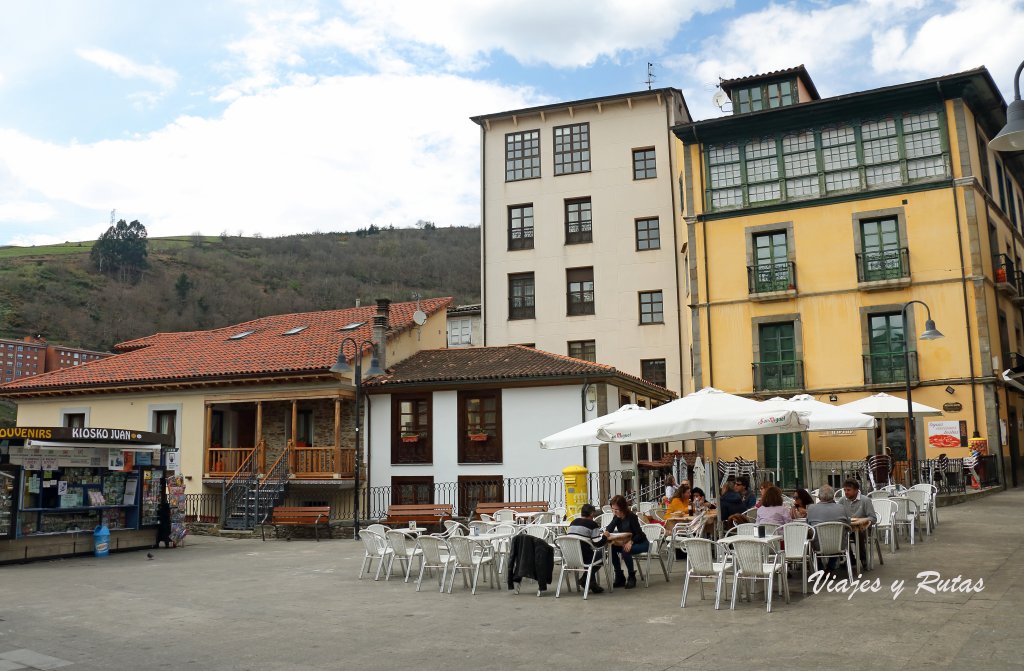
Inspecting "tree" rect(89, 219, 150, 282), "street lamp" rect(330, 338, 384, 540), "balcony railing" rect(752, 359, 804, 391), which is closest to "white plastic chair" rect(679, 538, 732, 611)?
"street lamp" rect(330, 338, 384, 540)

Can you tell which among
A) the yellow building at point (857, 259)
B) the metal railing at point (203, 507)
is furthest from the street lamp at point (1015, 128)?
the metal railing at point (203, 507)

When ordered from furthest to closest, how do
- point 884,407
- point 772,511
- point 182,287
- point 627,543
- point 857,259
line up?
point 182,287 → point 857,259 → point 884,407 → point 627,543 → point 772,511

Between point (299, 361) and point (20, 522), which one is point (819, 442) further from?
point (20, 522)

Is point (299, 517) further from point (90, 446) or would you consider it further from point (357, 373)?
point (90, 446)

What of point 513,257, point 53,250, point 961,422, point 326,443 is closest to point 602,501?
point 326,443

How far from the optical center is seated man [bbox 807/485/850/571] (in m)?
10.3

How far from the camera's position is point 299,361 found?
24.8 m

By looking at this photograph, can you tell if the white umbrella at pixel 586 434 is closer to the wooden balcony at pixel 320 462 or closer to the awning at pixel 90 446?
the awning at pixel 90 446

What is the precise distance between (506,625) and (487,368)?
15.2 meters

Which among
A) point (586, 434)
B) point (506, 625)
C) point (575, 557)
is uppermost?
point (586, 434)

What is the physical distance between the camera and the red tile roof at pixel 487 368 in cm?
2242

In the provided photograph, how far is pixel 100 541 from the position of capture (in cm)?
1727

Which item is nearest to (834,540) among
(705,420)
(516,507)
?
(705,420)

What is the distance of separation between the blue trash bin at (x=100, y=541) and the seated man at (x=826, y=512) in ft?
45.8
